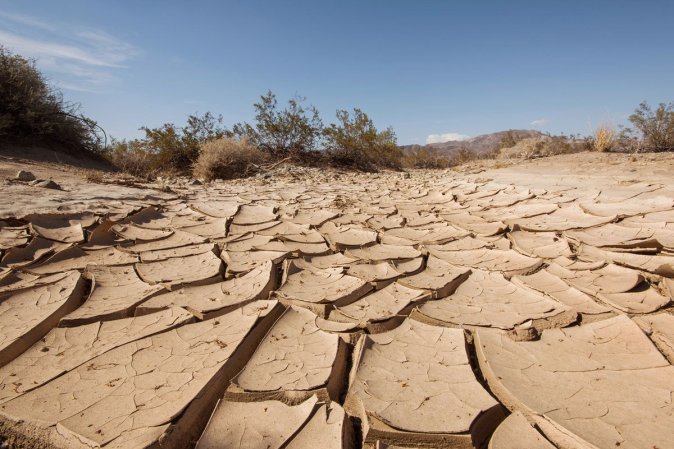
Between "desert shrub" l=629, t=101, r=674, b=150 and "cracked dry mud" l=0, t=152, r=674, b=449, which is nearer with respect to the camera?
"cracked dry mud" l=0, t=152, r=674, b=449

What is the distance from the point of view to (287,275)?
5.72 ft

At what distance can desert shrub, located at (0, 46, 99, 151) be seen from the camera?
20.2 feet

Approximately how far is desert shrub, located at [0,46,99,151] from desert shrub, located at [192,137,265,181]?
2.31 meters

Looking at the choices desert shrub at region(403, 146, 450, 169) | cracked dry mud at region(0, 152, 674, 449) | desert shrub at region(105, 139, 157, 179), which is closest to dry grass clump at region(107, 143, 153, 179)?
desert shrub at region(105, 139, 157, 179)

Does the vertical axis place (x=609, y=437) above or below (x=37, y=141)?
below

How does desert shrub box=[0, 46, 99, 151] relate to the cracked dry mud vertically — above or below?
→ above

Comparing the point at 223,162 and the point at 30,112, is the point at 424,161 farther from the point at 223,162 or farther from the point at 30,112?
the point at 30,112

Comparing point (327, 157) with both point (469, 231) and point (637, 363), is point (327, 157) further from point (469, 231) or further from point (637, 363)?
point (637, 363)

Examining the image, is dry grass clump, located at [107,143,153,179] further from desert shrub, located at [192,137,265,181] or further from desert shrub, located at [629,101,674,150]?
desert shrub, located at [629,101,674,150]

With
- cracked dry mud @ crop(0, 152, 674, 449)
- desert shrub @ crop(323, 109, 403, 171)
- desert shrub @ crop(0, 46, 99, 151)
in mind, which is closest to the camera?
cracked dry mud @ crop(0, 152, 674, 449)

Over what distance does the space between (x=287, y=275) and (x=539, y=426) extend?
116 cm

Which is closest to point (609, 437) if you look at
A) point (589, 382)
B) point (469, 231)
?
point (589, 382)

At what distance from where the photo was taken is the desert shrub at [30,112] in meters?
6.17

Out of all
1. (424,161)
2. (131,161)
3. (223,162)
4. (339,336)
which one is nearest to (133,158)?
(131,161)
